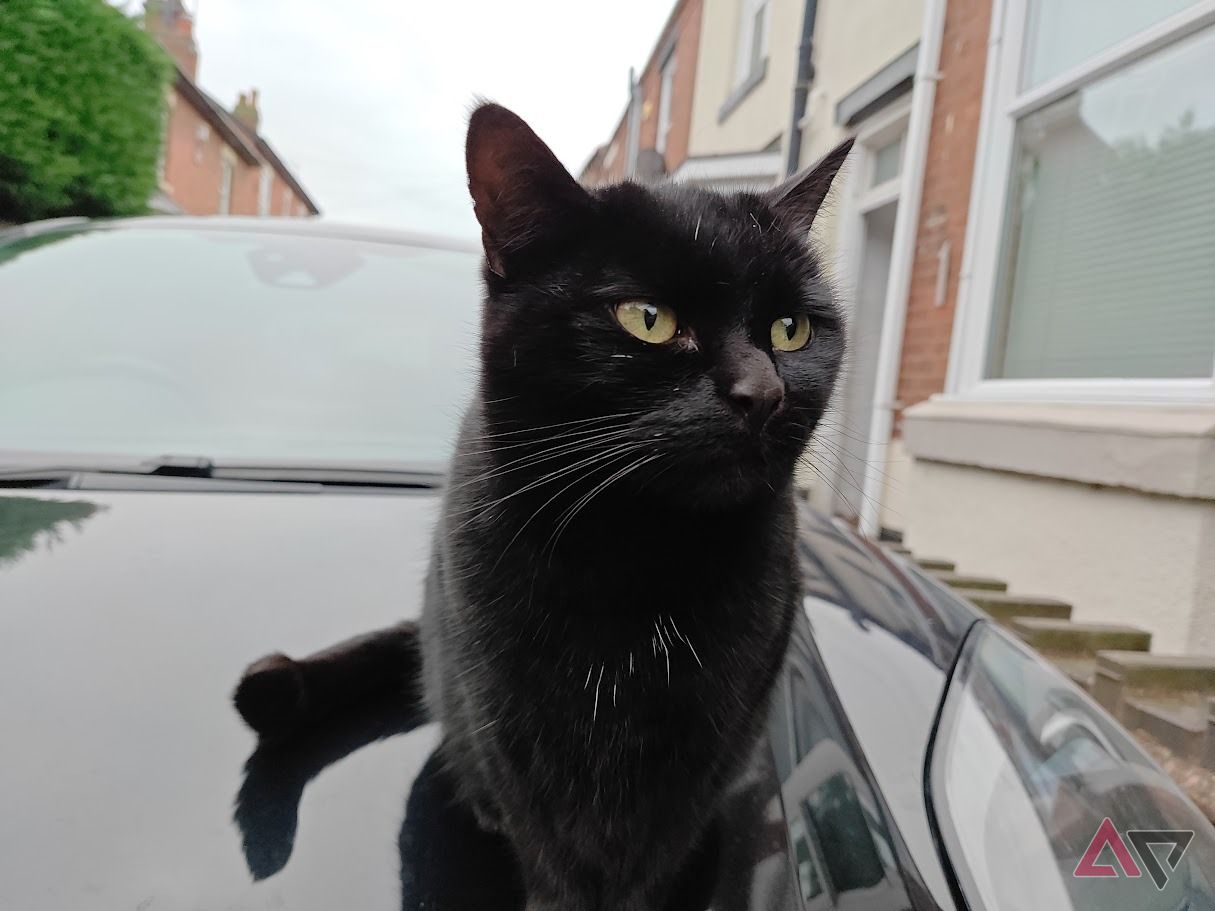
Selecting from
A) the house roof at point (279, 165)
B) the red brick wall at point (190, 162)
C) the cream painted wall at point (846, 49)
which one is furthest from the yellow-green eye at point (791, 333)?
the house roof at point (279, 165)

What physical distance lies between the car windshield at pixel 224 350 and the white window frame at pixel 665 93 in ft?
32.0

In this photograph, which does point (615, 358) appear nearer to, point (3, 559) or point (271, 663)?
point (271, 663)

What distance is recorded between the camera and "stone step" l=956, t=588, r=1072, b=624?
7.40 feet

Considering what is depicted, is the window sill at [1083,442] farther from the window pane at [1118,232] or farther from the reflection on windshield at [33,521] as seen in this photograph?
the reflection on windshield at [33,521]

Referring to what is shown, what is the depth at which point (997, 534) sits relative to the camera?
2.72 metres

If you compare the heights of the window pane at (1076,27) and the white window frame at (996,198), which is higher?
the window pane at (1076,27)

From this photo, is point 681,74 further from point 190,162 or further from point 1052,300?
point 190,162

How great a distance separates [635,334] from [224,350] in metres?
0.91

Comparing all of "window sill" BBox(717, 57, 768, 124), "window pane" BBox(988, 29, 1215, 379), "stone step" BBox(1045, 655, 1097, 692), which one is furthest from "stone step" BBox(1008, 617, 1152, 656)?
"window sill" BBox(717, 57, 768, 124)

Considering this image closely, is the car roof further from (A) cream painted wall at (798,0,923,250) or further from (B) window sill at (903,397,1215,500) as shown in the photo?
(A) cream painted wall at (798,0,923,250)

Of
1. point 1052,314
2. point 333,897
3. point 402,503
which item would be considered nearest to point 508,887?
point 333,897

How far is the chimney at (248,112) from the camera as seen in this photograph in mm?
19219

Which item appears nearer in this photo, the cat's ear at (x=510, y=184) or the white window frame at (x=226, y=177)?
the cat's ear at (x=510, y=184)

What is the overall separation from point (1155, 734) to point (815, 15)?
4730 mm
